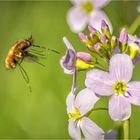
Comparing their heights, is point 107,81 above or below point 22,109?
above

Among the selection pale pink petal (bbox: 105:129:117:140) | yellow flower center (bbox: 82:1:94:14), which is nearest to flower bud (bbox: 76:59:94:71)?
pale pink petal (bbox: 105:129:117:140)

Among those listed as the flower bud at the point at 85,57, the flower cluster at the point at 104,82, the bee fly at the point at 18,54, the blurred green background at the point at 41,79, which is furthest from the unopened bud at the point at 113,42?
the blurred green background at the point at 41,79

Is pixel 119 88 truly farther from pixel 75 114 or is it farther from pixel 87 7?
pixel 87 7

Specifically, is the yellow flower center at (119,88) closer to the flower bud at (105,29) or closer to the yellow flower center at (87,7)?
the flower bud at (105,29)

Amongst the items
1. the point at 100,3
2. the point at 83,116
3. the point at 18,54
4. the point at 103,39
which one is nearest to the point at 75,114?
the point at 83,116

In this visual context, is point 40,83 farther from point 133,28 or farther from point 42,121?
point 133,28

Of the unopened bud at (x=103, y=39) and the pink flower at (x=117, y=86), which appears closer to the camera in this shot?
the pink flower at (x=117, y=86)

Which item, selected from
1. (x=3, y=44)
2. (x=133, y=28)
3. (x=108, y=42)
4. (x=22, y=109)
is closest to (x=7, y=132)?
(x=22, y=109)
